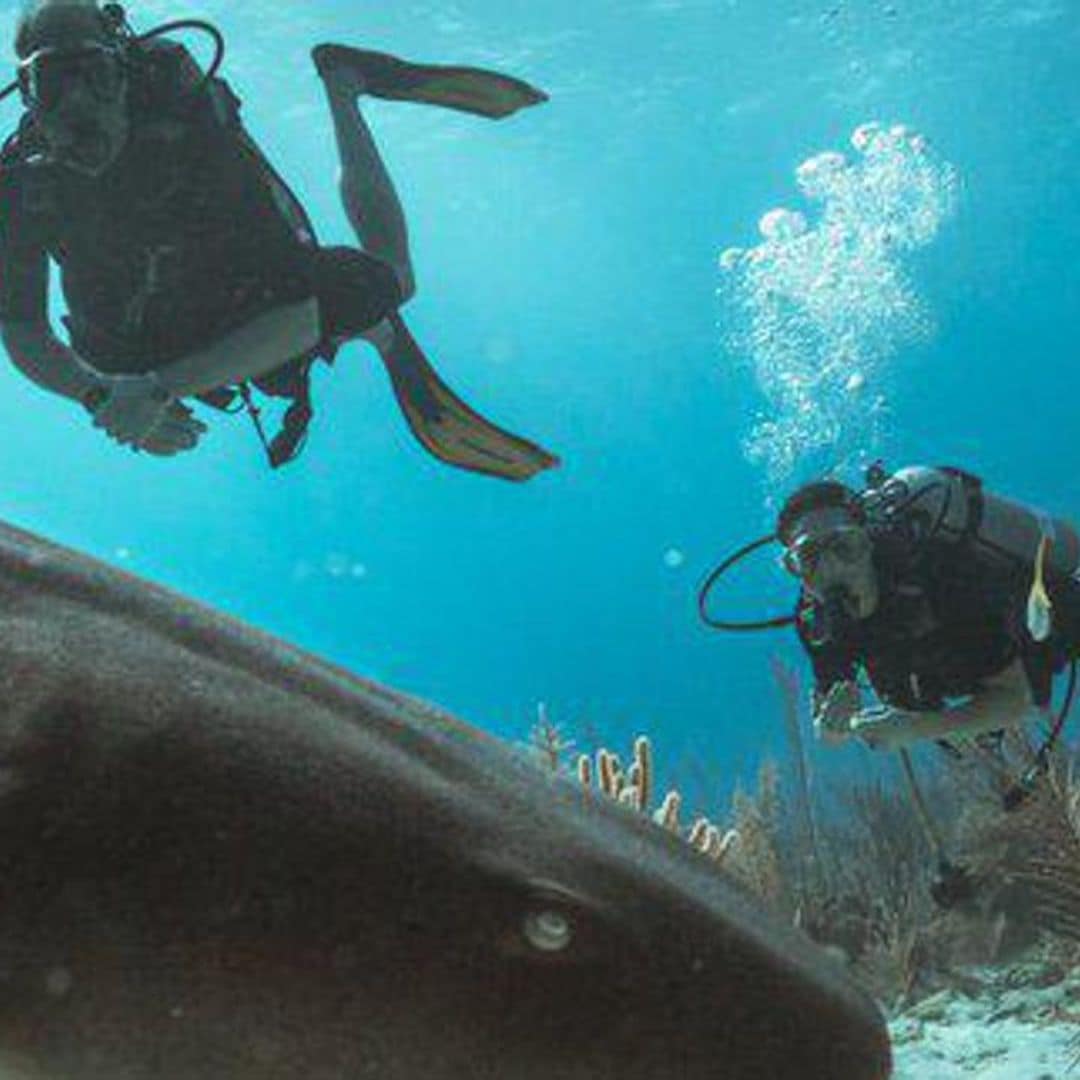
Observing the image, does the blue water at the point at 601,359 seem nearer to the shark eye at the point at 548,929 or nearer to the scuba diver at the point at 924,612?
the scuba diver at the point at 924,612

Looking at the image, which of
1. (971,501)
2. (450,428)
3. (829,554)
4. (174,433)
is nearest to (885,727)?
(829,554)

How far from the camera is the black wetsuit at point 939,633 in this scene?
621 cm

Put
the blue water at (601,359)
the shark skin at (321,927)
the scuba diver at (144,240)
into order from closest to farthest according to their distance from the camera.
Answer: the shark skin at (321,927)
the scuba diver at (144,240)
the blue water at (601,359)

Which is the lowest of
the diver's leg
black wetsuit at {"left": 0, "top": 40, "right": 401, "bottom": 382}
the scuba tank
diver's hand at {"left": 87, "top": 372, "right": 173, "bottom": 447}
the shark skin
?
the shark skin

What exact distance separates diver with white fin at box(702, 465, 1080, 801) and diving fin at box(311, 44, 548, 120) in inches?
98.9

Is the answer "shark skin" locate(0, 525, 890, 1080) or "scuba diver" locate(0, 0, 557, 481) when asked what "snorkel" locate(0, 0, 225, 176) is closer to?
"scuba diver" locate(0, 0, 557, 481)

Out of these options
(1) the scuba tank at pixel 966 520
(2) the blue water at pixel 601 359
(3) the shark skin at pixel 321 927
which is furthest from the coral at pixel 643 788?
(2) the blue water at pixel 601 359

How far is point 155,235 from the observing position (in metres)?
5.07

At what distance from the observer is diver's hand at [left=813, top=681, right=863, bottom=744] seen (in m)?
6.10

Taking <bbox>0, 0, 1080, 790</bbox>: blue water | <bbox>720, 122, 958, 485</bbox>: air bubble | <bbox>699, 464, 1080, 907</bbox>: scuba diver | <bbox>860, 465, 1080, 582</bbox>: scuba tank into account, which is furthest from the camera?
<bbox>720, 122, 958, 485</bbox>: air bubble

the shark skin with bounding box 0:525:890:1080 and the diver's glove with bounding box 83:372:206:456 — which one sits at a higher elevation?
the diver's glove with bounding box 83:372:206:456

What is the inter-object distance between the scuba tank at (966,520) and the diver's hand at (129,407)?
362 centimetres

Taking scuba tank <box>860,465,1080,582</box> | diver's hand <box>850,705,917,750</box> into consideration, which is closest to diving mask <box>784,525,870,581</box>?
scuba tank <box>860,465,1080,582</box>

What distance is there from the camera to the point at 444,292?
71.8m
